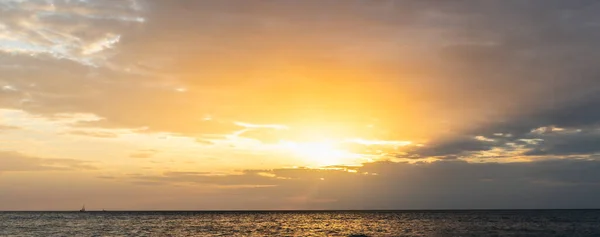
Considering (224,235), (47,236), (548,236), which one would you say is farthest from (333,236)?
(47,236)

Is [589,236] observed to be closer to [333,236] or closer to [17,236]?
[333,236]

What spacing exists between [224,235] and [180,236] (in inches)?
339

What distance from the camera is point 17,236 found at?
102 meters

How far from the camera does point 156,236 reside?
98.1 m

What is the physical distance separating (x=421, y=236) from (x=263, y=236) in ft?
96.6

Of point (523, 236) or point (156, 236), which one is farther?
point (156, 236)

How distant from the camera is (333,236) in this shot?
9825 cm

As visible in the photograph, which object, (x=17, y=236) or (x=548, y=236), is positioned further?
(x=17, y=236)

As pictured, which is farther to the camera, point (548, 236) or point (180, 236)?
point (180, 236)

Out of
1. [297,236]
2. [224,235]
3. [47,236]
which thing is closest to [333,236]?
[297,236]

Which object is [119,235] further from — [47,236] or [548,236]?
[548,236]

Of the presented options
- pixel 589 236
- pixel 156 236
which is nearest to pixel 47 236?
pixel 156 236

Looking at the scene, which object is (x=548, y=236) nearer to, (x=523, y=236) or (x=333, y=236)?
(x=523, y=236)

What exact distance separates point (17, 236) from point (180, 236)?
32699 mm
